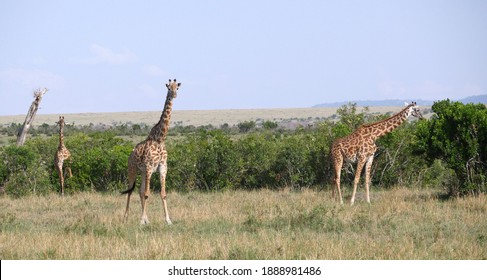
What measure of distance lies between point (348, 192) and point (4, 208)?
8833 mm

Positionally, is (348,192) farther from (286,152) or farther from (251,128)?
(251,128)

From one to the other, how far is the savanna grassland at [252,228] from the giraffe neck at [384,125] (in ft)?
5.09

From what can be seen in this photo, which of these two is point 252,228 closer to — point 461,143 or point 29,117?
point 461,143

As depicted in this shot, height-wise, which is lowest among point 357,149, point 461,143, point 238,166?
point 238,166

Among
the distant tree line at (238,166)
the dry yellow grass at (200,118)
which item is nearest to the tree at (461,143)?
the distant tree line at (238,166)

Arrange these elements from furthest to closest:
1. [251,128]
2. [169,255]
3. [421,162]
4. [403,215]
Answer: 1. [251,128]
2. [421,162]
3. [403,215]
4. [169,255]

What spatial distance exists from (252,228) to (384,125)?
20.4 ft

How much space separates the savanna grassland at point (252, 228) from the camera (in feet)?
30.7

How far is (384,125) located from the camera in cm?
1662

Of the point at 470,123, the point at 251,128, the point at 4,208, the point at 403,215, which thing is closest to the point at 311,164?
the point at 470,123

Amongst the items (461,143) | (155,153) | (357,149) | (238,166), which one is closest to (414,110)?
(461,143)

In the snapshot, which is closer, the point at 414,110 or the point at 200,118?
the point at 414,110

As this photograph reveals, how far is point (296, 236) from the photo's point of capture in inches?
424

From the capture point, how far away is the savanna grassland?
30.7ft
